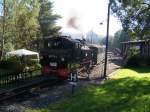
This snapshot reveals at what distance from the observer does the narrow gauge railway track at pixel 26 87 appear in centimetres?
1764

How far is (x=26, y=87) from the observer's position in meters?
20.5

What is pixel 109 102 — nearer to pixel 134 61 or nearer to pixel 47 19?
pixel 134 61

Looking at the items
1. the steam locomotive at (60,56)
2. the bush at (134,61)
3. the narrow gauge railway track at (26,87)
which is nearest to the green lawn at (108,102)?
the narrow gauge railway track at (26,87)

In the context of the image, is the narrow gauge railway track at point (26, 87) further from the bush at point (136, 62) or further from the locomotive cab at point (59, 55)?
the bush at point (136, 62)

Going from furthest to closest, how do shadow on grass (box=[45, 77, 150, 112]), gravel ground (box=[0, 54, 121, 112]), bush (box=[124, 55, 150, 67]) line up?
bush (box=[124, 55, 150, 67])
gravel ground (box=[0, 54, 121, 112])
shadow on grass (box=[45, 77, 150, 112])

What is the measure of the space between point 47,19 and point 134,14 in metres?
A: 43.4

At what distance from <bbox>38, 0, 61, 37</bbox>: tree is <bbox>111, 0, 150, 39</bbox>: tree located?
118 feet

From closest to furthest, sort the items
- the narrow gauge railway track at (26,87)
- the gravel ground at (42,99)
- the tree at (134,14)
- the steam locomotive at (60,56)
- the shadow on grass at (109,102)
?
1. the shadow on grass at (109,102)
2. the gravel ground at (42,99)
3. the narrow gauge railway track at (26,87)
4. the steam locomotive at (60,56)
5. the tree at (134,14)

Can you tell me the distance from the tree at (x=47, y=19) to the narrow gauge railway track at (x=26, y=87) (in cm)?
4117

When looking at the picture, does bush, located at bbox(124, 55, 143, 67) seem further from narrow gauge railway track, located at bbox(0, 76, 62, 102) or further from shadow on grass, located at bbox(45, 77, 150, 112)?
shadow on grass, located at bbox(45, 77, 150, 112)

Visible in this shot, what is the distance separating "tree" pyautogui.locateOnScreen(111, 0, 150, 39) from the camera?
28.8 meters

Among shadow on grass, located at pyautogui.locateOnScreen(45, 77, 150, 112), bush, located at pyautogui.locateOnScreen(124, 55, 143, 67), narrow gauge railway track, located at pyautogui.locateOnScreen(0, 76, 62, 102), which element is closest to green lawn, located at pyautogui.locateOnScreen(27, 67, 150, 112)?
shadow on grass, located at pyautogui.locateOnScreen(45, 77, 150, 112)

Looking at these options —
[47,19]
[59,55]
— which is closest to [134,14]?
[59,55]

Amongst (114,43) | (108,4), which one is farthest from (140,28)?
(114,43)
